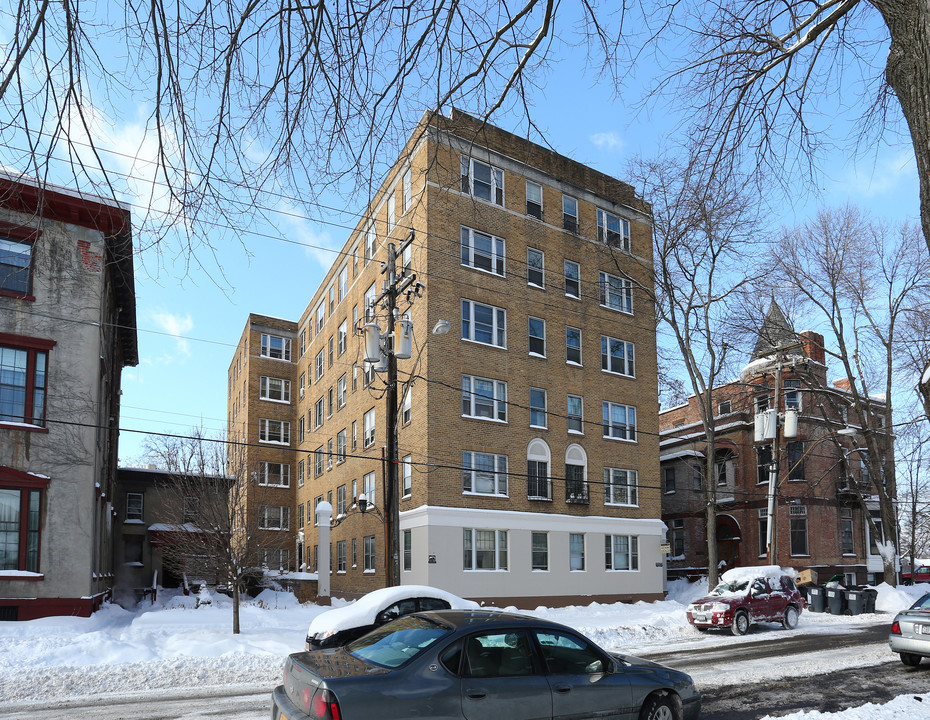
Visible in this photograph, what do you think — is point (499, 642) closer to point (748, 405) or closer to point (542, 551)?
point (542, 551)

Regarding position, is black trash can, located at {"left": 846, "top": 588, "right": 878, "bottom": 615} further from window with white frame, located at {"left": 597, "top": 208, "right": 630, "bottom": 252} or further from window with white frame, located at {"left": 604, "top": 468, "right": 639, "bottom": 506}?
window with white frame, located at {"left": 597, "top": 208, "right": 630, "bottom": 252}

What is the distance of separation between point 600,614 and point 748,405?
20.2 meters

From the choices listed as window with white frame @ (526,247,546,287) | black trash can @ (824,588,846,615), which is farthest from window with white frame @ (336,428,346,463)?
black trash can @ (824,588,846,615)

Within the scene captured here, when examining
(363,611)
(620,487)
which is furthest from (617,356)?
(363,611)

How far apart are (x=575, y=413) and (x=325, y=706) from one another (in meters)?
29.7

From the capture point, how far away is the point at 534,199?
3588cm

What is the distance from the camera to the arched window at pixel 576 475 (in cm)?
3434

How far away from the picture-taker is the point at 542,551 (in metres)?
32.7

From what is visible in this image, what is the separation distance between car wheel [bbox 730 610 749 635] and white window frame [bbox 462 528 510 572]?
11.0 m

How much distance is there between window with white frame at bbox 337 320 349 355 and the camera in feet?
140

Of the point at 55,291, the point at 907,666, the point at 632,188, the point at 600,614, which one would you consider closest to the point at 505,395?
the point at 600,614

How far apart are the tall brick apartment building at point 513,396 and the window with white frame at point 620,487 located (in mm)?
92

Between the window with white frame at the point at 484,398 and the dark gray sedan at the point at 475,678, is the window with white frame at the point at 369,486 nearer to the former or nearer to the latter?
the window with white frame at the point at 484,398

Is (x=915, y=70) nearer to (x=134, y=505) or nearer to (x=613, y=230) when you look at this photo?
(x=613, y=230)
